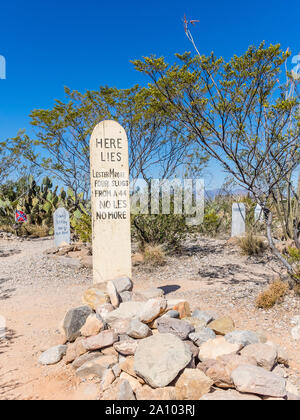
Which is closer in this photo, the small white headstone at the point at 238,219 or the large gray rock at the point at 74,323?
the large gray rock at the point at 74,323

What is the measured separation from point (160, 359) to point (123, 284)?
182 cm

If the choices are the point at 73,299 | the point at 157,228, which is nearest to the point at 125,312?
the point at 73,299

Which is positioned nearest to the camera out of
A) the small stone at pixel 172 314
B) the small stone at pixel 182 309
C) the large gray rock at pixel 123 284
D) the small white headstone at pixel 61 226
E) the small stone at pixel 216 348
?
the small stone at pixel 216 348

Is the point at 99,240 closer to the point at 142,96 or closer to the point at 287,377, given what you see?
the point at 287,377

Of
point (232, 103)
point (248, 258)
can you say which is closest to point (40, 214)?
point (248, 258)

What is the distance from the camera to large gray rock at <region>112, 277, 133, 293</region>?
13.8 feet

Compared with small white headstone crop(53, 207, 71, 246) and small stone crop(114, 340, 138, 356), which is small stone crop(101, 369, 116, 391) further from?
small white headstone crop(53, 207, 71, 246)

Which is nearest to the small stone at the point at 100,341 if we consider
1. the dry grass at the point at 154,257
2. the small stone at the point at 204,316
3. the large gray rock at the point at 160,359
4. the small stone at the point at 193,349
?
the large gray rock at the point at 160,359

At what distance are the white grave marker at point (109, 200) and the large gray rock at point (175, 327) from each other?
1.51 meters

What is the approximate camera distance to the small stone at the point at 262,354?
2537 millimetres

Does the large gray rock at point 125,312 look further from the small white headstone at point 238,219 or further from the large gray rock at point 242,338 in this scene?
the small white headstone at point 238,219

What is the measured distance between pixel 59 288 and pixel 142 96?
14.1ft

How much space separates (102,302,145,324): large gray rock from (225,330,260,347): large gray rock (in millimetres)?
1023
